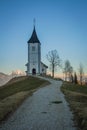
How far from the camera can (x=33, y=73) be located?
301ft

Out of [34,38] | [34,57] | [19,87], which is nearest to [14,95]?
[19,87]

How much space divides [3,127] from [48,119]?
3219mm

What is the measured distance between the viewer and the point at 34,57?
3612 inches

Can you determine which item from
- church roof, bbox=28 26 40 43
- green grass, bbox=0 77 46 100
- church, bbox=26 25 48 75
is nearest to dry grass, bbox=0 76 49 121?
green grass, bbox=0 77 46 100

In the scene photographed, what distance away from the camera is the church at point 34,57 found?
91188mm

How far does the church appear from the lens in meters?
91.2

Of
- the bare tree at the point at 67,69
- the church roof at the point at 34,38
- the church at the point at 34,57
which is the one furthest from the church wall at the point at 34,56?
the bare tree at the point at 67,69

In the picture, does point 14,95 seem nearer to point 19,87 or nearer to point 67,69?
point 19,87

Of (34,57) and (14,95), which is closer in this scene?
(14,95)

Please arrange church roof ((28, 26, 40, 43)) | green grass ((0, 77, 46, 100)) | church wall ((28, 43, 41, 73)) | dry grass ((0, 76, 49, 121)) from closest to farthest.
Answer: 1. dry grass ((0, 76, 49, 121))
2. green grass ((0, 77, 46, 100))
3. church wall ((28, 43, 41, 73))
4. church roof ((28, 26, 40, 43))

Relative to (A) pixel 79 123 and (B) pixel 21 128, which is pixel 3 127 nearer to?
(B) pixel 21 128

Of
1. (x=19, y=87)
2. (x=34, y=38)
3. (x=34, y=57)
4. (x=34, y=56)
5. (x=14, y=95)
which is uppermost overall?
(x=34, y=38)

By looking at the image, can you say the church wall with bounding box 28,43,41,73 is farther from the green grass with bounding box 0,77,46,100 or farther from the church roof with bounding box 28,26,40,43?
the green grass with bounding box 0,77,46,100

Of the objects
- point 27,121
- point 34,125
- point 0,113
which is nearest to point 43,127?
point 34,125
